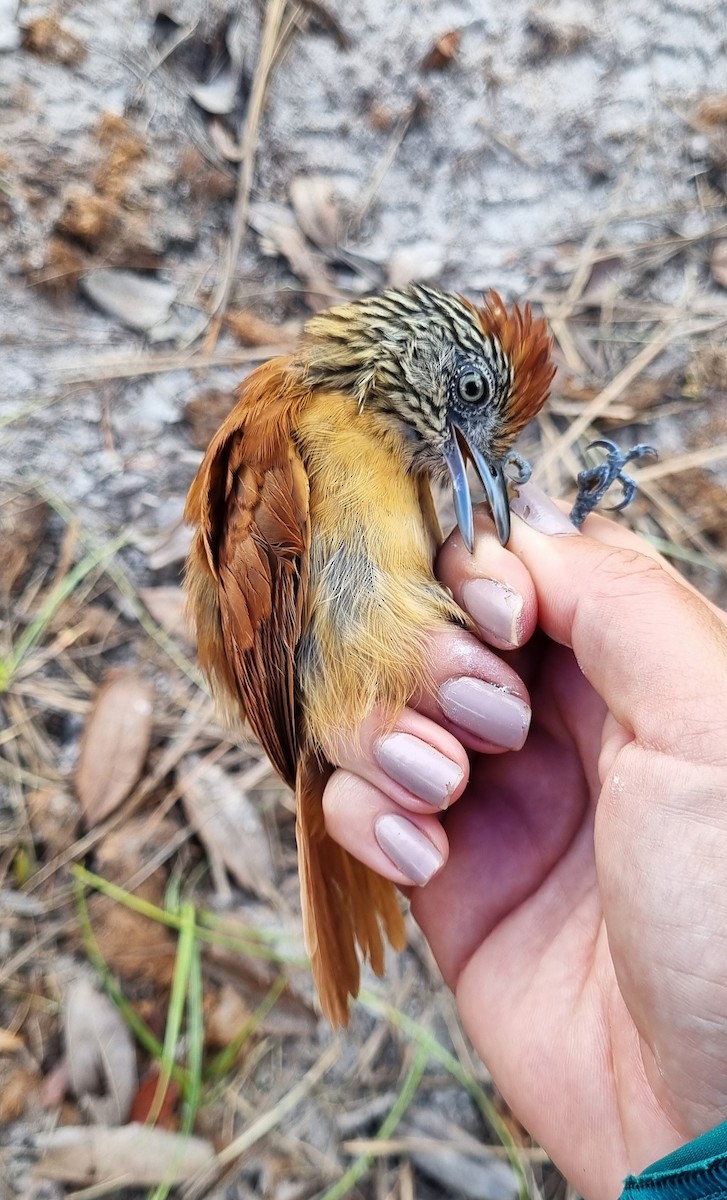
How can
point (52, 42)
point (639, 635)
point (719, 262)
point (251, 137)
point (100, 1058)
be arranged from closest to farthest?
1. point (639, 635)
2. point (100, 1058)
3. point (52, 42)
4. point (251, 137)
5. point (719, 262)

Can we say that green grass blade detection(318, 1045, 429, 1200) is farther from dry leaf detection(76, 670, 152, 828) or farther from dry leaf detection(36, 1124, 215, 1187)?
dry leaf detection(76, 670, 152, 828)

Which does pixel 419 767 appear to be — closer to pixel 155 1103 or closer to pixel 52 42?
pixel 155 1103

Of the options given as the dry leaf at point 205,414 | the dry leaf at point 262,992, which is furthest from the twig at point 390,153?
the dry leaf at point 262,992

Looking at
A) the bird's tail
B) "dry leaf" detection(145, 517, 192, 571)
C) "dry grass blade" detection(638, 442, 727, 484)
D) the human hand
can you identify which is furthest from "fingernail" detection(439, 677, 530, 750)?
"dry grass blade" detection(638, 442, 727, 484)

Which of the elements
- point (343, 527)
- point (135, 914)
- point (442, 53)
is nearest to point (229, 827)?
point (135, 914)

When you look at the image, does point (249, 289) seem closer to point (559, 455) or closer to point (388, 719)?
point (559, 455)

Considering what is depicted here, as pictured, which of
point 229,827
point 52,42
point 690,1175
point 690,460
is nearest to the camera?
point 690,1175

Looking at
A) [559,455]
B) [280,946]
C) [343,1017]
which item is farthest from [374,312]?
[280,946]
